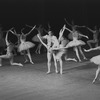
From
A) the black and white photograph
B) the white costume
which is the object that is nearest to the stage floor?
the black and white photograph

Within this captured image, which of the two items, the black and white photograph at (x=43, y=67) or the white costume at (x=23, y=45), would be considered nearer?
the black and white photograph at (x=43, y=67)

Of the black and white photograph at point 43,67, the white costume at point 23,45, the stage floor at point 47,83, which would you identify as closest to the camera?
the stage floor at point 47,83

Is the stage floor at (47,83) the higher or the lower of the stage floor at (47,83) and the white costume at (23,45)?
the lower

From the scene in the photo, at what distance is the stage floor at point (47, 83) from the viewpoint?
213 inches

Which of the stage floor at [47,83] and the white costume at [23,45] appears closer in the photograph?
the stage floor at [47,83]

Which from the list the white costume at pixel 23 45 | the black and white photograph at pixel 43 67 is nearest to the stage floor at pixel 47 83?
the black and white photograph at pixel 43 67

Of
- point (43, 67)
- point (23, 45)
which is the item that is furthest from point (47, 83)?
point (23, 45)

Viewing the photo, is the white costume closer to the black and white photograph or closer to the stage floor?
the black and white photograph

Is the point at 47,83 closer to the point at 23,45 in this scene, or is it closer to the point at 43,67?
the point at 43,67

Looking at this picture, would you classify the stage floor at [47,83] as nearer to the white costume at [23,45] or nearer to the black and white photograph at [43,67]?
the black and white photograph at [43,67]

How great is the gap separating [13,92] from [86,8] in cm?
1151

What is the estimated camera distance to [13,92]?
5.76 metres

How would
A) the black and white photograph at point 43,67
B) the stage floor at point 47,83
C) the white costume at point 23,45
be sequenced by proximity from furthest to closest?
the white costume at point 23,45 < the black and white photograph at point 43,67 < the stage floor at point 47,83

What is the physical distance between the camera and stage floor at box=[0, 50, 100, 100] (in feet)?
17.7
